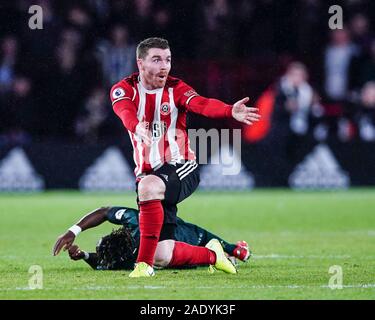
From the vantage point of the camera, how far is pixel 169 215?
8.02m

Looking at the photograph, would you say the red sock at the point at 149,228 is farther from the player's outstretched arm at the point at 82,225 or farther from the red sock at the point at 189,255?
the player's outstretched arm at the point at 82,225

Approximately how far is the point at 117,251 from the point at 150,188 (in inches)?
31.7

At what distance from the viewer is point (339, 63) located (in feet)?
63.2

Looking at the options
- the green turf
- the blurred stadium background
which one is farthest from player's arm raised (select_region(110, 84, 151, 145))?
the blurred stadium background

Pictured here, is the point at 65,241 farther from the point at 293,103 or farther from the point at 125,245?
the point at 293,103

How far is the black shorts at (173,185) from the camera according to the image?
308 inches

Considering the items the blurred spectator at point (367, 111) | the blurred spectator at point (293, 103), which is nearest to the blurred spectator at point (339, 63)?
Result: the blurred spectator at point (367, 111)

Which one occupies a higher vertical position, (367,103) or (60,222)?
(367,103)

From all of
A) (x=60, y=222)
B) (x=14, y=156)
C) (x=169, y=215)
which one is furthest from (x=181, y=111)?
(x=14, y=156)

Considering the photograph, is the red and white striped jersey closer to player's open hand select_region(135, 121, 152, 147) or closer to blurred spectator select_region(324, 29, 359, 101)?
player's open hand select_region(135, 121, 152, 147)

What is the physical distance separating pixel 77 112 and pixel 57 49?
120cm

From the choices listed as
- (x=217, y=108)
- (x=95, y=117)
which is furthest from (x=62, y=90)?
(x=217, y=108)

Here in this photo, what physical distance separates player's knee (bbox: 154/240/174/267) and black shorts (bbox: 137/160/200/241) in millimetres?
77
